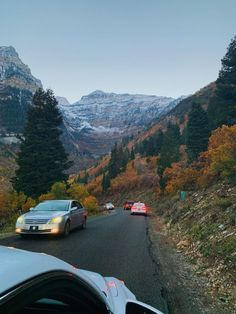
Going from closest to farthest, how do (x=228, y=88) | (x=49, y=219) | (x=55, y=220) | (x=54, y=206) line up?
(x=49, y=219), (x=55, y=220), (x=54, y=206), (x=228, y=88)

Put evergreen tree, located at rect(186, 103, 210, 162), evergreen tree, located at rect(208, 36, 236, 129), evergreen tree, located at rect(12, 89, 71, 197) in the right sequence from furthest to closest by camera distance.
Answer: evergreen tree, located at rect(186, 103, 210, 162)
evergreen tree, located at rect(208, 36, 236, 129)
evergreen tree, located at rect(12, 89, 71, 197)

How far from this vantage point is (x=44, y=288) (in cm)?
220

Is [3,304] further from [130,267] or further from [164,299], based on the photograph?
[130,267]

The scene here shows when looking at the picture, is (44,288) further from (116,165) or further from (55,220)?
(116,165)

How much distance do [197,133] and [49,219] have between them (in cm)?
5143

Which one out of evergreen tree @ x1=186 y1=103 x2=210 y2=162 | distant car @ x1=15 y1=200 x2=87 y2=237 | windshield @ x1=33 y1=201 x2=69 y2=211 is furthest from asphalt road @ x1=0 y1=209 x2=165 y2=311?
evergreen tree @ x1=186 y1=103 x2=210 y2=162

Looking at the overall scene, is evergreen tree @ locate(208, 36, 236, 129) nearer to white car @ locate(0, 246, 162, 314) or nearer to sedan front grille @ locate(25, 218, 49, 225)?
sedan front grille @ locate(25, 218, 49, 225)

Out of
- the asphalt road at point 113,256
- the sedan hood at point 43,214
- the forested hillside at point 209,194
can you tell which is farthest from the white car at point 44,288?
the sedan hood at point 43,214

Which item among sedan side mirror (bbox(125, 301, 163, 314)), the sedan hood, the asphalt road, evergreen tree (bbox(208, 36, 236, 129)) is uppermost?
evergreen tree (bbox(208, 36, 236, 129))

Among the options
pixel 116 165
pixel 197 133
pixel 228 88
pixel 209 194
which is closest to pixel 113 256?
pixel 209 194

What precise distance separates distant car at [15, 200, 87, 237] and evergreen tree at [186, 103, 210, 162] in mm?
47461

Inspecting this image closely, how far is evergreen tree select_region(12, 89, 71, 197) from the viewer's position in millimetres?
39844

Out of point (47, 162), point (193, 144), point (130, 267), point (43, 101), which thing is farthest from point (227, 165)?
point (193, 144)

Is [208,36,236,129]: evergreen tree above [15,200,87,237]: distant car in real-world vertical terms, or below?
above
